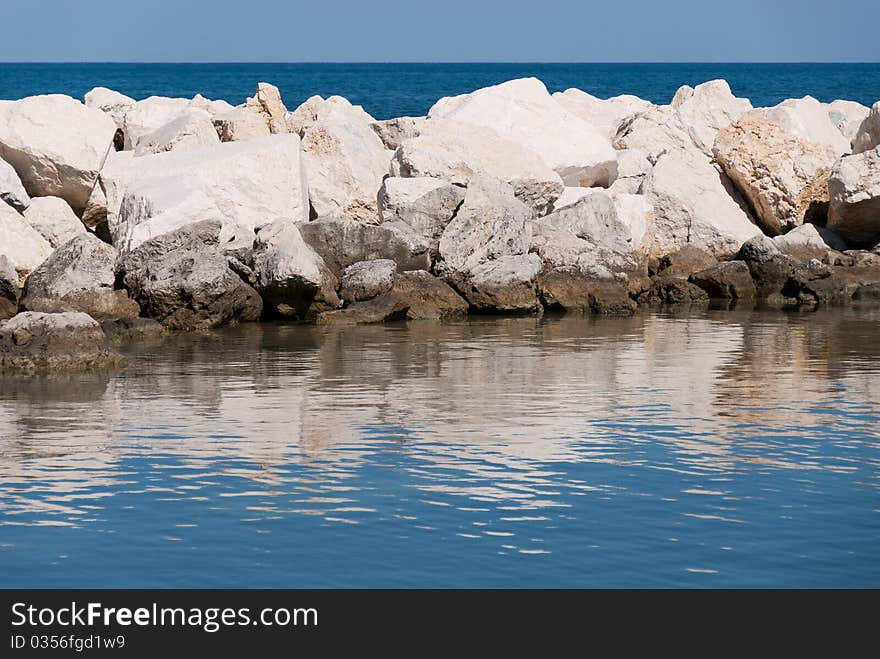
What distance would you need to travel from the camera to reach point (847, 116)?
117ft

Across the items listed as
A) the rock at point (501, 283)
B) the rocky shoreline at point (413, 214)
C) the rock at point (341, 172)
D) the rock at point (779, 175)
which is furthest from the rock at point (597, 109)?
the rock at point (501, 283)

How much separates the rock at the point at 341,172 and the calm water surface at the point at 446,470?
6.38m

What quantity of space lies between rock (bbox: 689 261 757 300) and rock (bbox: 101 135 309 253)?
671 centimetres

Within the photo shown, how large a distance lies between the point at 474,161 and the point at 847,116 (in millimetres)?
16021

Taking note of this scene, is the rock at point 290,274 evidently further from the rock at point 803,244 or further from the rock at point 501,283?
the rock at point 803,244

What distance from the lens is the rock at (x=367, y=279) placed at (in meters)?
20.3

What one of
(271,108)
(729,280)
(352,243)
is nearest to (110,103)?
(271,108)

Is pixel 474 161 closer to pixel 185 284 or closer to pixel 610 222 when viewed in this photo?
pixel 610 222

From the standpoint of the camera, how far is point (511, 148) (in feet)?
78.9

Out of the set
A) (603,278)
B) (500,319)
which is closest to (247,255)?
(500,319)

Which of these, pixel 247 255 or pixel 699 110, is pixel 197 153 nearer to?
pixel 247 255

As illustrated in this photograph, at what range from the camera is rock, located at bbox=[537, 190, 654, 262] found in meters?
22.3

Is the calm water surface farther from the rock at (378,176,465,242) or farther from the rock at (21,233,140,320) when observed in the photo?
the rock at (378,176,465,242)

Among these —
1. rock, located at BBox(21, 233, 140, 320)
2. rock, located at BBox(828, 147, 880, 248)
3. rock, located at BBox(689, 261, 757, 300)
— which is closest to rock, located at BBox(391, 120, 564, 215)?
rock, located at BBox(689, 261, 757, 300)
